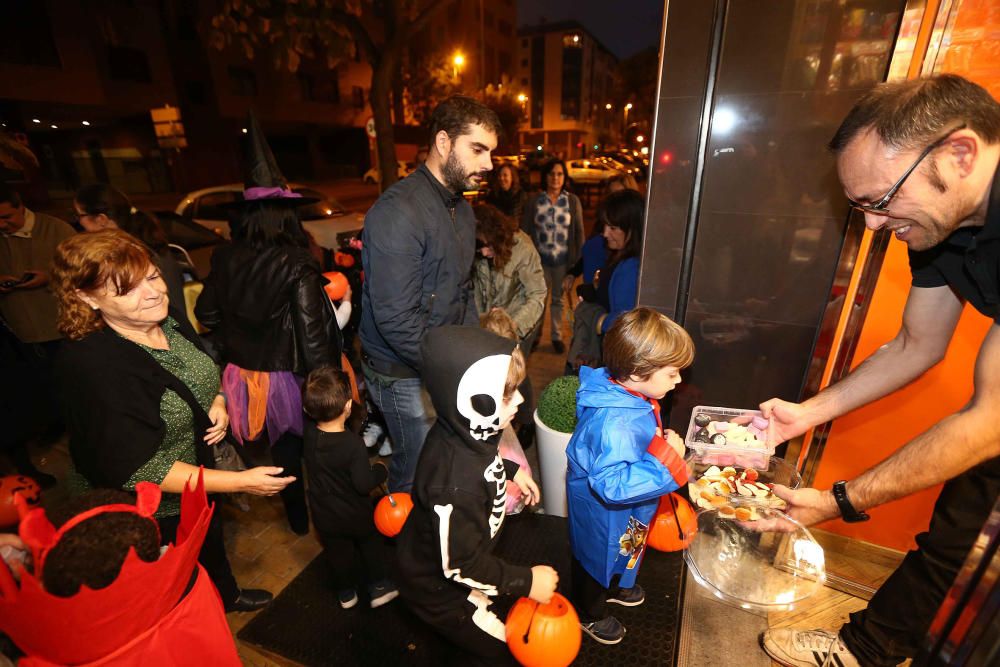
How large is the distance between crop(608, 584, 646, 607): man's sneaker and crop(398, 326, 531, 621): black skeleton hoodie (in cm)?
107

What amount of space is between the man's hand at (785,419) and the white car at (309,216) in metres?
6.60

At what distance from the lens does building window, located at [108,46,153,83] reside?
18266 mm

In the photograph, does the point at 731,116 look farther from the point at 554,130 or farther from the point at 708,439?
the point at 554,130

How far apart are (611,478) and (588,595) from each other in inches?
32.3

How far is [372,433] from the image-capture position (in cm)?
408

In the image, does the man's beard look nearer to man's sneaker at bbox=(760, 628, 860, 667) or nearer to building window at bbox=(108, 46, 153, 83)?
man's sneaker at bbox=(760, 628, 860, 667)

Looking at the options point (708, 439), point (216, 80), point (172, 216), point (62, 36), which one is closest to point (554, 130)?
point (216, 80)

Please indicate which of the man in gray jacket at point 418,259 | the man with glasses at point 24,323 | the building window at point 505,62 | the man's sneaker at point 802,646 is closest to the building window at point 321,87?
the man with glasses at point 24,323

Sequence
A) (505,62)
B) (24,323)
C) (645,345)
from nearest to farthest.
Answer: (645,345) < (24,323) < (505,62)

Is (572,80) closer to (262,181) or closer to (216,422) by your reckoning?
(262,181)

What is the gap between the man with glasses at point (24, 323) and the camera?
342 centimetres

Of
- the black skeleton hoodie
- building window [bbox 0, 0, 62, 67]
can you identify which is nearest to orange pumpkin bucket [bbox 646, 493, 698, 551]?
the black skeleton hoodie

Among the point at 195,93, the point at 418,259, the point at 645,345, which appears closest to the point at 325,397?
the point at 418,259

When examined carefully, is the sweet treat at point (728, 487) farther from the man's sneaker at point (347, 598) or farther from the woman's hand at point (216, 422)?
the woman's hand at point (216, 422)
